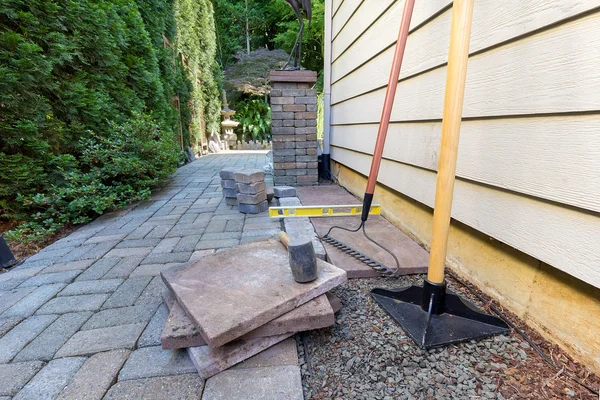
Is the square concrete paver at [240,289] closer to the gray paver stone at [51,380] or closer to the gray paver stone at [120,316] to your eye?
the gray paver stone at [120,316]

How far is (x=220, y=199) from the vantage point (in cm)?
304

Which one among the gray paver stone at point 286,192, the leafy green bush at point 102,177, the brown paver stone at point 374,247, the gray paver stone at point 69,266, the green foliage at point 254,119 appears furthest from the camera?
the green foliage at point 254,119

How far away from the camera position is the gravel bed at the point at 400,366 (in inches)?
29.4

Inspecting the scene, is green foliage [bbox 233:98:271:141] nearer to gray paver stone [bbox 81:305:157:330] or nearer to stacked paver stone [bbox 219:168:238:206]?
stacked paver stone [bbox 219:168:238:206]

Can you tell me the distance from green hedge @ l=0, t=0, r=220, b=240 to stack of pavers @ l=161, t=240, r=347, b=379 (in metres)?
1.94

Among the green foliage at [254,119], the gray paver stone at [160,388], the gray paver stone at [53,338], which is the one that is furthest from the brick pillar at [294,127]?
the green foliage at [254,119]

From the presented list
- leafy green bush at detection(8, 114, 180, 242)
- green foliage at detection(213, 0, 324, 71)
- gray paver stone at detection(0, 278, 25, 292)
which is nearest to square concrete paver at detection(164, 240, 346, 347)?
gray paver stone at detection(0, 278, 25, 292)

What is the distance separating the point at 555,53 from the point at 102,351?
1.73 meters

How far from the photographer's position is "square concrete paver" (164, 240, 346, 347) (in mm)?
818

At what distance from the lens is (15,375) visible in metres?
0.86

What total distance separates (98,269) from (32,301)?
307 mm

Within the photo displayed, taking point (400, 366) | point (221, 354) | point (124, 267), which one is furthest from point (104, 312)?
point (400, 366)

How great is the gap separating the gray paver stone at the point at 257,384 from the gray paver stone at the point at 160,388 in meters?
0.04

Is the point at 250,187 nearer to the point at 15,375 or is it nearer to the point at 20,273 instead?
the point at 20,273
